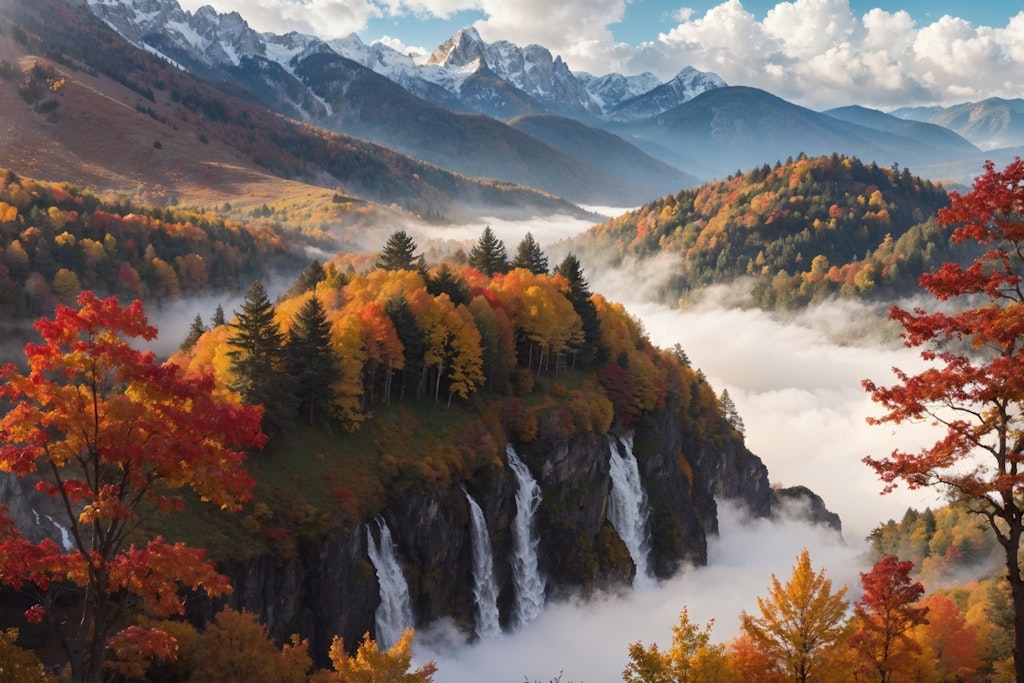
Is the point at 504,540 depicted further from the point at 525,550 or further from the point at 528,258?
the point at 528,258

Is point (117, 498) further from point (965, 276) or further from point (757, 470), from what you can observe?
point (757, 470)

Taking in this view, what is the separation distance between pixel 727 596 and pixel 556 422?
3476 centimetres

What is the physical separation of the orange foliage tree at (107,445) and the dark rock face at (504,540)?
84.7ft

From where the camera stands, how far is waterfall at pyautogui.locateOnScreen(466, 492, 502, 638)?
62.2 m

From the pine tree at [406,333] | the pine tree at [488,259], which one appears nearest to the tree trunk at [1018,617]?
the pine tree at [406,333]

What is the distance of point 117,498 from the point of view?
16.9m

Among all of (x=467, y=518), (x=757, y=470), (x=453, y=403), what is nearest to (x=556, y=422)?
(x=453, y=403)

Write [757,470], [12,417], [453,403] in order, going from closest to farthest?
1. [12,417]
2. [453,403]
3. [757,470]

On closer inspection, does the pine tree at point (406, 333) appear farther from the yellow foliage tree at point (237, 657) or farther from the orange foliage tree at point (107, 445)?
the orange foliage tree at point (107, 445)

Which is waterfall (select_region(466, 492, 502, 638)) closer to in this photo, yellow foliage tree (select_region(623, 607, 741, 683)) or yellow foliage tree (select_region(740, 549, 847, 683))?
yellow foliage tree (select_region(740, 549, 847, 683))

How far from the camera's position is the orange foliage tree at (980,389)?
16.0 m

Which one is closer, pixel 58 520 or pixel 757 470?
pixel 58 520

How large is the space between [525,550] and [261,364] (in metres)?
31.0

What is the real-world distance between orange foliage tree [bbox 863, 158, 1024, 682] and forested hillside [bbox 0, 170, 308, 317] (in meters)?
118
